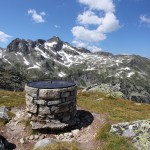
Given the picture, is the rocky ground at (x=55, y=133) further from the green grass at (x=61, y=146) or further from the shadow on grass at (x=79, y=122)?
the green grass at (x=61, y=146)

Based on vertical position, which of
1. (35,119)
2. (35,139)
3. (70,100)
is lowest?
(35,139)

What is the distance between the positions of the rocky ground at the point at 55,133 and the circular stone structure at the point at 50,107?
624 millimetres

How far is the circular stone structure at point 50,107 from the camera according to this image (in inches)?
807

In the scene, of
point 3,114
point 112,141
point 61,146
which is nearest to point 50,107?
point 61,146

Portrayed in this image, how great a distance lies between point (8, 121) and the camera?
2348 centimetres

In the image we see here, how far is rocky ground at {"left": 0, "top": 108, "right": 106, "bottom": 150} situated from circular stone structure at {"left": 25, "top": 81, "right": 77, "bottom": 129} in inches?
24.6

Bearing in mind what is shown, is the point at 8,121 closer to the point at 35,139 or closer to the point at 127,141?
the point at 35,139

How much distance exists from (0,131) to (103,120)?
29.2ft

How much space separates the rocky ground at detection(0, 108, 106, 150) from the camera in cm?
1897

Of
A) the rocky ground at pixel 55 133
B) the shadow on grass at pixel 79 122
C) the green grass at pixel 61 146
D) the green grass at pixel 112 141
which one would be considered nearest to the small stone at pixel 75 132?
the rocky ground at pixel 55 133

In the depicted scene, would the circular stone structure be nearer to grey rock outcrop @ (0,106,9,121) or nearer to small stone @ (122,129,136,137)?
grey rock outcrop @ (0,106,9,121)

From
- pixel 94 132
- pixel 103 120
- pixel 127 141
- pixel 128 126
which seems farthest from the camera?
pixel 103 120

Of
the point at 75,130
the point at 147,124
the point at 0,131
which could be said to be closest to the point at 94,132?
the point at 75,130

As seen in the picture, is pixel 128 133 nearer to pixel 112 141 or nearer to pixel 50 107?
pixel 112 141
